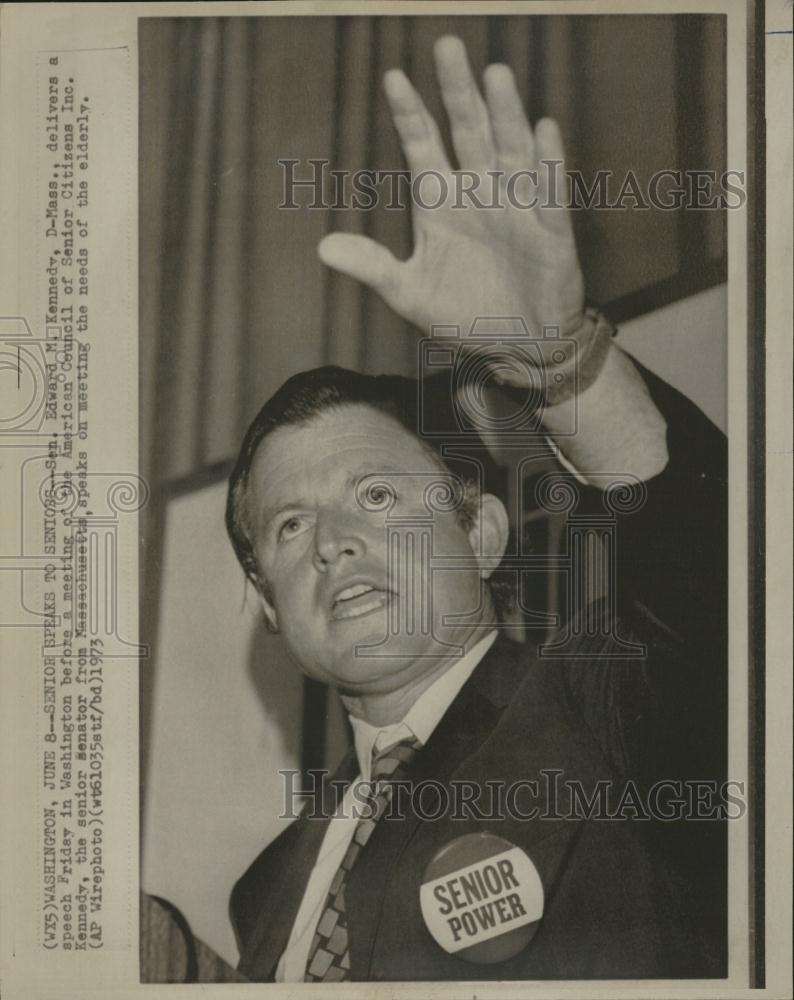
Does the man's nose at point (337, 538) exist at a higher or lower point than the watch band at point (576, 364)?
lower

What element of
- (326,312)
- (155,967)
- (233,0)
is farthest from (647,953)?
(233,0)

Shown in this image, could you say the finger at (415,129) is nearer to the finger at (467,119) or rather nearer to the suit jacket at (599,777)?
the finger at (467,119)

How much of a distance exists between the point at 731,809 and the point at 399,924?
43 cm

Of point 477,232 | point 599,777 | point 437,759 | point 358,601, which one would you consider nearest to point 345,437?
point 358,601

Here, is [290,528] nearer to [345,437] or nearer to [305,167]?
[345,437]

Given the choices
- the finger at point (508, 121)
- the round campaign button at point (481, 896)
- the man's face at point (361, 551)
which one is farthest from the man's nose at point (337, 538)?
the finger at point (508, 121)

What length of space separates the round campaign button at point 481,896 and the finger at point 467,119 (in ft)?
2.70

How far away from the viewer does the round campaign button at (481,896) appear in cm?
109

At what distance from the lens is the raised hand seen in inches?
44.0

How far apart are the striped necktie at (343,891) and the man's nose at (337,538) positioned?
234 mm

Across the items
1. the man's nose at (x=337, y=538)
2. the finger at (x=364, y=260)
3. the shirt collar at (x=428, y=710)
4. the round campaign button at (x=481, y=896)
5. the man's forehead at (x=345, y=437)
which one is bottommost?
the round campaign button at (x=481, y=896)

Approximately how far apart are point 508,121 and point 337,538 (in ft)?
1.82

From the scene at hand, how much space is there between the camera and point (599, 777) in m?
1.10

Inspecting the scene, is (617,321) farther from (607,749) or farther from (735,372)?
(607,749)
